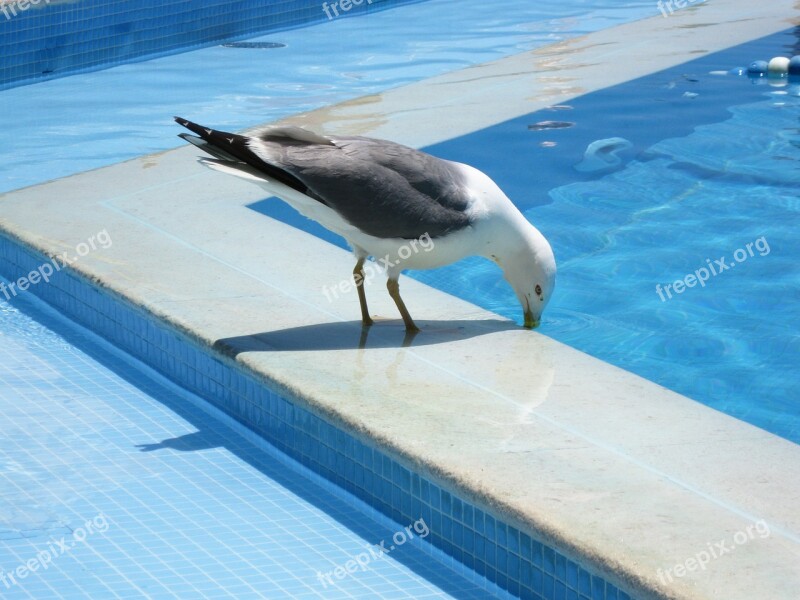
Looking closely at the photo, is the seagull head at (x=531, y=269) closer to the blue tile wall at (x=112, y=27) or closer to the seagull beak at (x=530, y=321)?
the seagull beak at (x=530, y=321)

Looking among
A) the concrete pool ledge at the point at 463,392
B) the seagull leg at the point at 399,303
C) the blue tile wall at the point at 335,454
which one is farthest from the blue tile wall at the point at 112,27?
the seagull leg at the point at 399,303

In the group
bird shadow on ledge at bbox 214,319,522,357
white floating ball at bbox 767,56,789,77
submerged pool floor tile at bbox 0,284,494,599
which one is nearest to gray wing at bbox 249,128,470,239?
bird shadow on ledge at bbox 214,319,522,357

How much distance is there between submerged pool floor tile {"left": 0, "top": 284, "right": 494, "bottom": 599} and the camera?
2.98 metres

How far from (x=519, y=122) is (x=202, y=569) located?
4.31m

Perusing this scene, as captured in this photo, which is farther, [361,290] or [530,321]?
[530,321]

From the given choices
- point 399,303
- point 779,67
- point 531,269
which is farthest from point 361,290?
point 779,67

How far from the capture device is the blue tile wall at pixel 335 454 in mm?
2725

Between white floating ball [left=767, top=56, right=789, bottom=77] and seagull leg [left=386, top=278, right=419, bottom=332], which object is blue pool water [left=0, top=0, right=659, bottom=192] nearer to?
white floating ball [left=767, top=56, right=789, bottom=77]

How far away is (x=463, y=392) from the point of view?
341 centimetres

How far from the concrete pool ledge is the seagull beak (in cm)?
6

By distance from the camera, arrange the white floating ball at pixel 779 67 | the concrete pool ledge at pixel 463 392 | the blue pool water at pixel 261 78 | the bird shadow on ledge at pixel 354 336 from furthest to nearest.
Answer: the white floating ball at pixel 779 67 < the blue pool water at pixel 261 78 < the bird shadow on ledge at pixel 354 336 < the concrete pool ledge at pixel 463 392

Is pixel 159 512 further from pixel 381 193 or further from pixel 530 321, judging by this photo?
pixel 530 321

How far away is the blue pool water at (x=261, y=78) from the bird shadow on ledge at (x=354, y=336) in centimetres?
289

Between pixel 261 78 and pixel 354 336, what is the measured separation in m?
5.01
